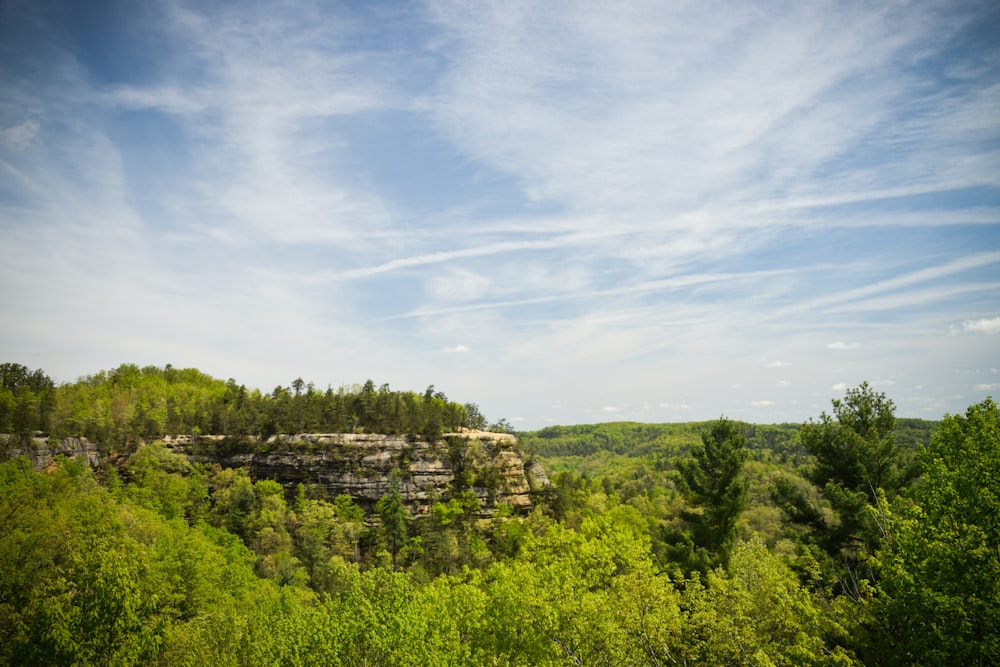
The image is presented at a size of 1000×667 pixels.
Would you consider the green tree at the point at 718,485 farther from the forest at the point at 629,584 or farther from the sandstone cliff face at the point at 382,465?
the sandstone cliff face at the point at 382,465

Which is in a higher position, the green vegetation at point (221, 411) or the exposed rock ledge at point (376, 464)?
the green vegetation at point (221, 411)

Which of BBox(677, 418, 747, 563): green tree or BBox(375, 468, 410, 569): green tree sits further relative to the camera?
BBox(375, 468, 410, 569): green tree

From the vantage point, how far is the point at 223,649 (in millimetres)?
25125

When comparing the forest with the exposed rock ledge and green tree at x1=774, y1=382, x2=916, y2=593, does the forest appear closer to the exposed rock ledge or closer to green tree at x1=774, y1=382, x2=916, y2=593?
green tree at x1=774, y1=382, x2=916, y2=593

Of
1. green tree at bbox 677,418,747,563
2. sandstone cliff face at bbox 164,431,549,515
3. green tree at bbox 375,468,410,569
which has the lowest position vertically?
green tree at bbox 375,468,410,569

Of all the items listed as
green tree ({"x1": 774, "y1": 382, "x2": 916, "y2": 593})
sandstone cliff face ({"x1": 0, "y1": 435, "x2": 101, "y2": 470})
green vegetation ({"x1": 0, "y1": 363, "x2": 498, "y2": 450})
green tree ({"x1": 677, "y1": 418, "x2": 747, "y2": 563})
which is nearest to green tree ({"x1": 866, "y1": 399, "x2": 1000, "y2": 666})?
green tree ({"x1": 774, "y1": 382, "x2": 916, "y2": 593})

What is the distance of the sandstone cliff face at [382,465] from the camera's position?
82.8m

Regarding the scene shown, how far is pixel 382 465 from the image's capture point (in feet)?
277

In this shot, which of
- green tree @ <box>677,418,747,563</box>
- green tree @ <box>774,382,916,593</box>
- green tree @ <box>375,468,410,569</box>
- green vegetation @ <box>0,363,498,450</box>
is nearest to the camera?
green tree @ <box>774,382,916,593</box>

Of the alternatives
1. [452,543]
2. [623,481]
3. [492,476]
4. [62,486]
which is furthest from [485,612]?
[623,481]

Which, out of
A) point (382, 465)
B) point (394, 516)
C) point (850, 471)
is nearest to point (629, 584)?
point (850, 471)

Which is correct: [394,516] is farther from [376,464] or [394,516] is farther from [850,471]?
[850,471]

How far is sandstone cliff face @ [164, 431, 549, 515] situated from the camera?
82.8 metres

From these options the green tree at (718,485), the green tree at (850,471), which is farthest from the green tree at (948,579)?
the green tree at (718,485)
